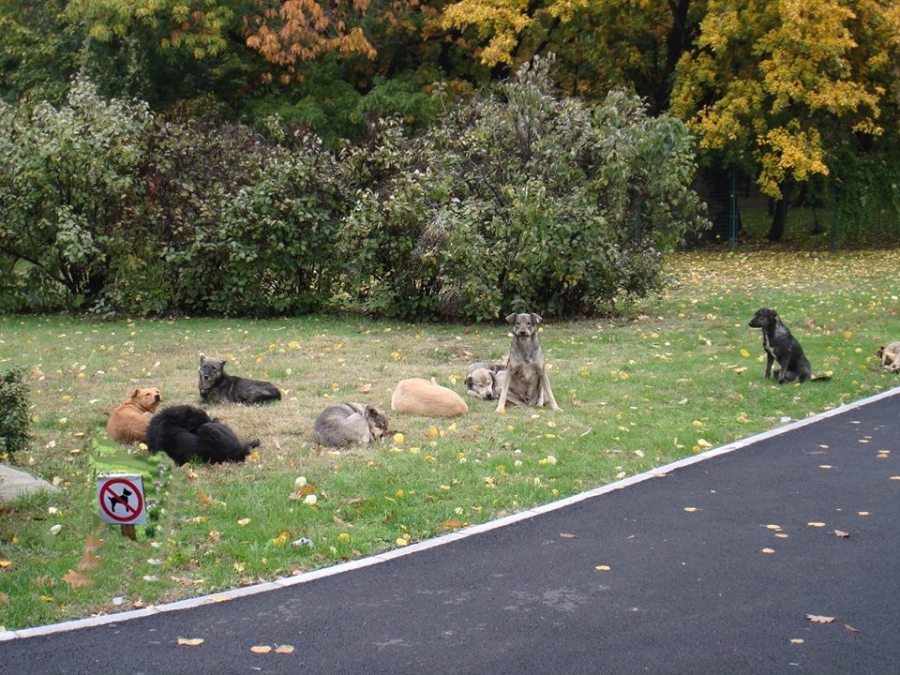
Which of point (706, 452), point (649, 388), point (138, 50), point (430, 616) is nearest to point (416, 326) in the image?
point (649, 388)

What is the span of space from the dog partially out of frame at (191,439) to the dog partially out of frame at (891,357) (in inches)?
318

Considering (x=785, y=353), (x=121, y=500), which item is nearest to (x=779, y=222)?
(x=785, y=353)

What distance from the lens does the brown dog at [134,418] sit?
9406 mm

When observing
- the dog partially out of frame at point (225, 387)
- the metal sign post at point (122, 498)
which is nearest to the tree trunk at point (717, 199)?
the dog partially out of frame at point (225, 387)

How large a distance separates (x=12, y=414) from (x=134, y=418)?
1.37 metres

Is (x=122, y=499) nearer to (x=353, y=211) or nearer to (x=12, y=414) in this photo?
(x=12, y=414)

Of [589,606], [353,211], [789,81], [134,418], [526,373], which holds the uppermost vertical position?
[789,81]

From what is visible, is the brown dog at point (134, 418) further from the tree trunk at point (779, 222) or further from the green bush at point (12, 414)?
the tree trunk at point (779, 222)

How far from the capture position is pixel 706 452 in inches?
372

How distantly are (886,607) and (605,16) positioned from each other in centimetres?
2969

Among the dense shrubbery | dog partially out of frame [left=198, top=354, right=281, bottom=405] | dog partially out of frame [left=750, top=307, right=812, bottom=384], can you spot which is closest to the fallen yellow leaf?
dog partially out of frame [left=198, top=354, right=281, bottom=405]

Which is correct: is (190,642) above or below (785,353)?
below

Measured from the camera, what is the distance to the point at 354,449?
9.27 metres

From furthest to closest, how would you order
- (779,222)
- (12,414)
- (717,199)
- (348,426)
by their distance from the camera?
(779,222)
(717,199)
(348,426)
(12,414)
